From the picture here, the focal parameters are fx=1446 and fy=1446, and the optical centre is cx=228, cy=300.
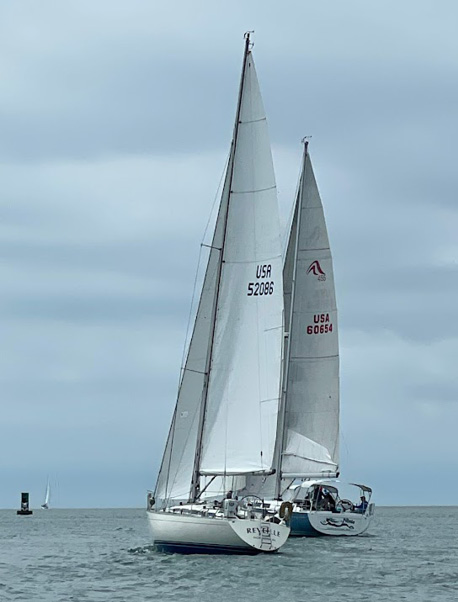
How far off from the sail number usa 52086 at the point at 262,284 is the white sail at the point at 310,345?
844 inches

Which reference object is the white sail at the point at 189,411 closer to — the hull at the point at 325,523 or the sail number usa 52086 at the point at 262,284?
the sail number usa 52086 at the point at 262,284

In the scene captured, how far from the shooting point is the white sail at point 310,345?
74188 mm

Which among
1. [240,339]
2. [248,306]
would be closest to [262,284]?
[248,306]

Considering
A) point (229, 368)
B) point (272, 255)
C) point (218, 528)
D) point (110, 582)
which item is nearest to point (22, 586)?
point (110, 582)

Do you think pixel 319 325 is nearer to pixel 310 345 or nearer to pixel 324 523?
pixel 310 345

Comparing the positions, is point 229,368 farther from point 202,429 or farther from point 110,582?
point 110,582

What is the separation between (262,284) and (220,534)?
9712mm

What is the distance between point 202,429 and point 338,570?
705cm

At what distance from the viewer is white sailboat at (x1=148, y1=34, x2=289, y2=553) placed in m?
52.0

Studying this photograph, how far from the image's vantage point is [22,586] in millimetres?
47281

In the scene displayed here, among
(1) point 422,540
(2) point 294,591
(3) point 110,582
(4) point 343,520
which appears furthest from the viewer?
(1) point 422,540

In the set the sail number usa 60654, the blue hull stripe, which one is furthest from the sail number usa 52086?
the sail number usa 60654

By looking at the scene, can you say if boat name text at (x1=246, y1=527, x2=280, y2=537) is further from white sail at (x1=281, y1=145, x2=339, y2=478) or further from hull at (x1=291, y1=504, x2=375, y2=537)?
white sail at (x1=281, y1=145, x2=339, y2=478)

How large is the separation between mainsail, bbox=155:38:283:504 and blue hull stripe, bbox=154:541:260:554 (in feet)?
7.10
